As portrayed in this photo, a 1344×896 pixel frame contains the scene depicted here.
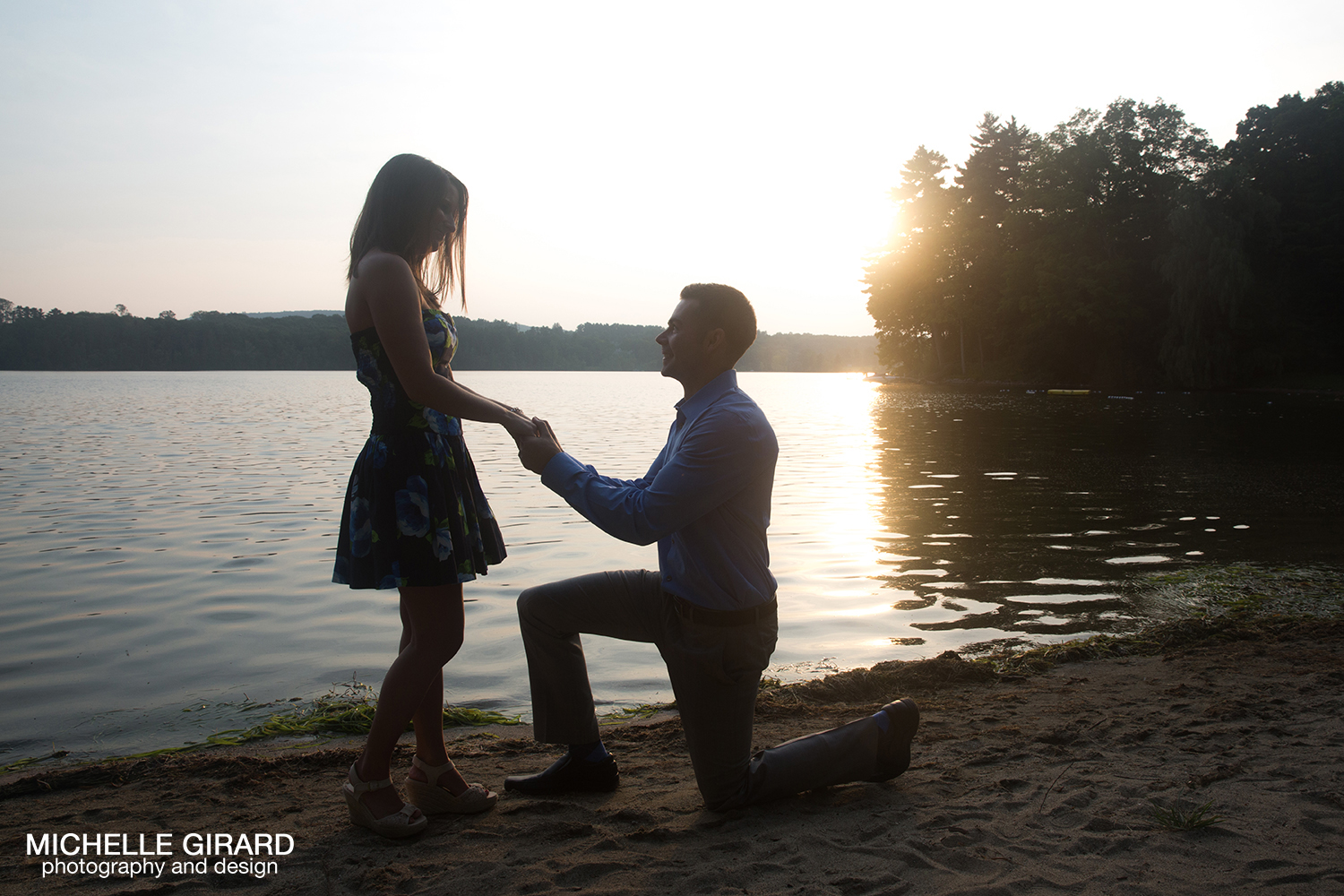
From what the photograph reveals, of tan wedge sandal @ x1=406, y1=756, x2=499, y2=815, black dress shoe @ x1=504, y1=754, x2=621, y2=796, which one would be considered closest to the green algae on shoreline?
black dress shoe @ x1=504, y1=754, x2=621, y2=796

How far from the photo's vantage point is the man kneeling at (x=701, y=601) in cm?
291

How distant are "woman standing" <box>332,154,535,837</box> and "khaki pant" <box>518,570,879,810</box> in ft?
1.28

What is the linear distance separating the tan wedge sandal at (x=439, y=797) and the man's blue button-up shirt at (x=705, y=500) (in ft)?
3.30

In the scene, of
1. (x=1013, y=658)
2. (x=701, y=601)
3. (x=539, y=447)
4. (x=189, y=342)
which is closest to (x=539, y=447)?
(x=539, y=447)

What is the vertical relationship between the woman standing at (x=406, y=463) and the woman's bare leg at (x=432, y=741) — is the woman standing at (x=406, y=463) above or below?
above

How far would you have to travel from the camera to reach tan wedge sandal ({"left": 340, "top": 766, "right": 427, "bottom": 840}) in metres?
2.80

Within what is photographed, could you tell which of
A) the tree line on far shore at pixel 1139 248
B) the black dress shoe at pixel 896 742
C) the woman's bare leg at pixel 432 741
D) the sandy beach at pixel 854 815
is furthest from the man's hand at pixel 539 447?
the tree line on far shore at pixel 1139 248

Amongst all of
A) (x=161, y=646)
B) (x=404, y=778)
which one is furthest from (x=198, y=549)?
(x=404, y=778)

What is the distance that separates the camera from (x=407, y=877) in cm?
254

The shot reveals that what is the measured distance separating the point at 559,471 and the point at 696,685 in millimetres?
878

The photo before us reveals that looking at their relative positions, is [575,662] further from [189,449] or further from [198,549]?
[189,449]

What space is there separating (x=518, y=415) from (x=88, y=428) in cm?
2468

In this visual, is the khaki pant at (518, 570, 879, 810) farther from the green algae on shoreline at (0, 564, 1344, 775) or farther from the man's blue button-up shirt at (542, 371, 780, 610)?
the green algae on shoreline at (0, 564, 1344, 775)

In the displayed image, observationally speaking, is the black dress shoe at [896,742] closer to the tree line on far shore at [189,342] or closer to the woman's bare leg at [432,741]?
the woman's bare leg at [432,741]
